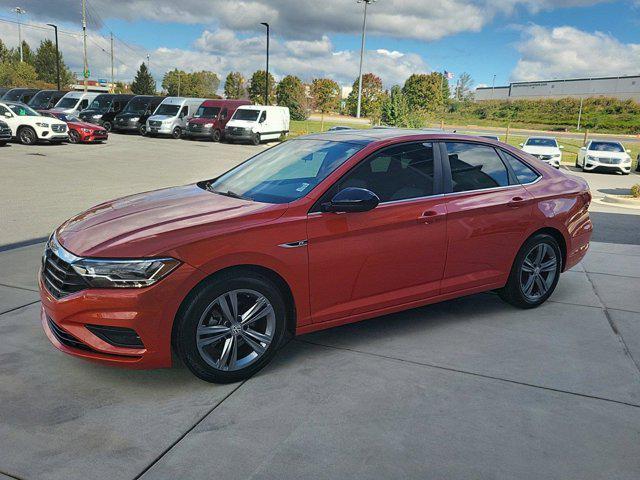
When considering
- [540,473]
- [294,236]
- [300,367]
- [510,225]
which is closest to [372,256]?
[294,236]

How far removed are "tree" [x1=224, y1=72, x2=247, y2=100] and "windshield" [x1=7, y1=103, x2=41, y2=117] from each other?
91350mm

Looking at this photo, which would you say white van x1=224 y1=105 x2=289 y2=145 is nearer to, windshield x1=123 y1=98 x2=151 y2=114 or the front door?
windshield x1=123 y1=98 x2=151 y2=114

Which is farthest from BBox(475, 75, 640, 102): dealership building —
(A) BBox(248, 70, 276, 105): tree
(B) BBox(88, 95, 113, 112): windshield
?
(B) BBox(88, 95, 113, 112): windshield

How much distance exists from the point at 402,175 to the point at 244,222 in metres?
1.40

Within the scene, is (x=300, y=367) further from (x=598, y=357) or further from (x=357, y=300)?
(x=598, y=357)

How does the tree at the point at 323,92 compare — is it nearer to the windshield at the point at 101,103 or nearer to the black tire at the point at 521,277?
the windshield at the point at 101,103

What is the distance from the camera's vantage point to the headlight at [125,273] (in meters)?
3.26

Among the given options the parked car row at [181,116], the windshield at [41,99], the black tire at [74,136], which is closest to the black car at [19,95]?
the windshield at [41,99]

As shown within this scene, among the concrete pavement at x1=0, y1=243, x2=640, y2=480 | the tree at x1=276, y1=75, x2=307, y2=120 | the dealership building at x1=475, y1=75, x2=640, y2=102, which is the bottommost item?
the concrete pavement at x1=0, y1=243, x2=640, y2=480

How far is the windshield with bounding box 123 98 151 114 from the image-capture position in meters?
33.7

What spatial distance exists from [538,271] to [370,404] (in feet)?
8.36

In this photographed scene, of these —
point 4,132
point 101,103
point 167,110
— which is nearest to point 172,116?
point 167,110

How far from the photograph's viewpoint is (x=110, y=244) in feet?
11.0

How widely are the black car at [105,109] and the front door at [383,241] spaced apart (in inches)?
1260
